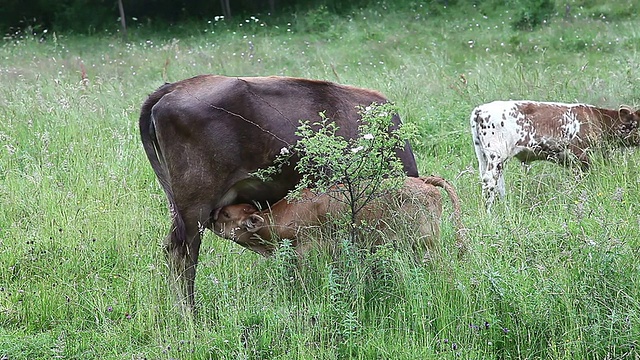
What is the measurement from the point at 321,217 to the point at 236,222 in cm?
62

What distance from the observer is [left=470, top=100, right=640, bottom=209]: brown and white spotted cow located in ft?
25.7

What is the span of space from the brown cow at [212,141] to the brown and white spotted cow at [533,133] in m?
3.03

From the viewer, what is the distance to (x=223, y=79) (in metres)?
5.33

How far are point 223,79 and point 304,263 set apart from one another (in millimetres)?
1484

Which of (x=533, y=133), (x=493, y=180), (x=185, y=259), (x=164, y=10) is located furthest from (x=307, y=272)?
(x=164, y=10)

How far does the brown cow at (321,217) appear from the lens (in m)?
5.20

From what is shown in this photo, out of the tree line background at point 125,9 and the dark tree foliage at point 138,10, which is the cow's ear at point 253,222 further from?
the tree line background at point 125,9

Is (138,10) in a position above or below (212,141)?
below

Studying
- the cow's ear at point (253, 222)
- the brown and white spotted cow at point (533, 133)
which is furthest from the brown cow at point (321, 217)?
the brown and white spotted cow at point (533, 133)

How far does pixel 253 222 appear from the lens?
208 inches

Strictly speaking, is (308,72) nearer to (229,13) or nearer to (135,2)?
(229,13)

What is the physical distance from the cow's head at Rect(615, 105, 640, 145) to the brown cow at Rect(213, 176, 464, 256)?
12.0 ft

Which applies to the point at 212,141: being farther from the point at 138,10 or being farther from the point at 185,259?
the point at 138,10

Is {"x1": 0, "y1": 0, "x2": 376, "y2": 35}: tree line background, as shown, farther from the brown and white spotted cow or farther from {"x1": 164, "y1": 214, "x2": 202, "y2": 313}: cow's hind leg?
{"x1": 164, "y1": 214, "x2": 202, "y2": 313}: cow's hind leg
